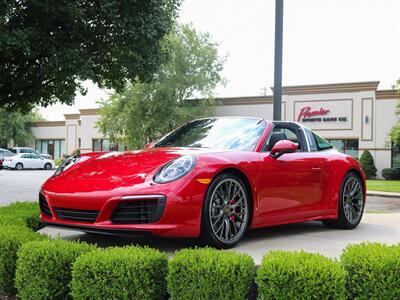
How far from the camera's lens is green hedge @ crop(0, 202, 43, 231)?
17.6ft

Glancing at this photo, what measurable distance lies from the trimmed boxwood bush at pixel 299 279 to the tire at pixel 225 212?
46.2 inches

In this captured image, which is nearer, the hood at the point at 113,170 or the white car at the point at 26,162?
the hood at the point at 113,170

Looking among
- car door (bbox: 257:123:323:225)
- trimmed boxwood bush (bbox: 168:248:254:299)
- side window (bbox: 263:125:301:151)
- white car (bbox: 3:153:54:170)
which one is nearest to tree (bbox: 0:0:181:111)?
side window (bbox: 263:125:301:151)

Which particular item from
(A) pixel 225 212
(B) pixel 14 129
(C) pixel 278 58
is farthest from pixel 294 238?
(B) pixel 14 129

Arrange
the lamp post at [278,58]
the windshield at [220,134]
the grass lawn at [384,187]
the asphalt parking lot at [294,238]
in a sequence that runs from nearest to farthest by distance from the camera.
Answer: the asphalt parking lot at [294,238] < the windshield at [220,134] < the lamp post at [278,58] < the grass lawn at [384,187]

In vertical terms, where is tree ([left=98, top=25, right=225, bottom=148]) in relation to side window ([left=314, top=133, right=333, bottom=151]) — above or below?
above

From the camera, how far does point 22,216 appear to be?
18.6 feet

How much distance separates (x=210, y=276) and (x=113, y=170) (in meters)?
1.81

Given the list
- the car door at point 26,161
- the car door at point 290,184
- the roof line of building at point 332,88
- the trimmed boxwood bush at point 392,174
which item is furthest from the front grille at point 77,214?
the car door at point 26,161

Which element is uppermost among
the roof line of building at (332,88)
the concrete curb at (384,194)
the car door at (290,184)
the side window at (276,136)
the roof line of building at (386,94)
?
the roof line of building at (332,88)

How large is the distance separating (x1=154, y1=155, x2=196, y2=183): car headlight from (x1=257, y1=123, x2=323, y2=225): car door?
2.98 ft

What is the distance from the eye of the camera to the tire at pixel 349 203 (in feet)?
22.1

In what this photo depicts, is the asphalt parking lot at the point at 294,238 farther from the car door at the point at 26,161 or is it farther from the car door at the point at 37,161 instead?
the car door at the point at 37,161

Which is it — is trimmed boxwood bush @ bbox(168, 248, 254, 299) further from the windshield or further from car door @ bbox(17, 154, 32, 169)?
car door @ bbox(17, 154, 32, 169)
